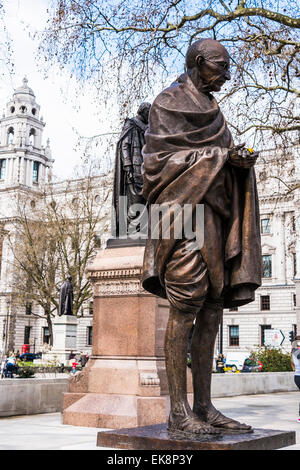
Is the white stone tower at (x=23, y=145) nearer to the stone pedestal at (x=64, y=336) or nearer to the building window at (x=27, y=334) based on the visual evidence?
the building window at (x=27, y=334)

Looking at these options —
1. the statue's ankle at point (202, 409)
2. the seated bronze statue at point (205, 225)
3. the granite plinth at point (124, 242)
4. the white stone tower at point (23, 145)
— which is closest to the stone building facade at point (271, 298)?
the white stone tower at point (23, 145)

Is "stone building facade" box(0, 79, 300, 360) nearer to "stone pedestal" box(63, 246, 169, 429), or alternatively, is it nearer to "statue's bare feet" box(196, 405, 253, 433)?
"stone pedestal" box(63, 246, 169, 429)

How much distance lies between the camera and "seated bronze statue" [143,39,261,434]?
3.49 meters

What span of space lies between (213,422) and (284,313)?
58.1 metres

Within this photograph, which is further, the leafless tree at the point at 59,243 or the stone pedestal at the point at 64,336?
the leafless tree at the point at 59,243

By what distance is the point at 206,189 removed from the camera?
3508mm

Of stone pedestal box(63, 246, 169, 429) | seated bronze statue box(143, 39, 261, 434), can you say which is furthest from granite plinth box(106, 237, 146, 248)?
seated bronze statue box(143, 39, 261, 434)

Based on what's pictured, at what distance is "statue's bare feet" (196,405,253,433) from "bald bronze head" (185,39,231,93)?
7.25 ft

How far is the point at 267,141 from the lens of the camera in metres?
17.2

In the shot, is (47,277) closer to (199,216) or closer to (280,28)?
(280,28)

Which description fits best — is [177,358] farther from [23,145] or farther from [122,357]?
[23,145]

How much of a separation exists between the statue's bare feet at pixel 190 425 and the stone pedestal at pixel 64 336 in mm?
27608

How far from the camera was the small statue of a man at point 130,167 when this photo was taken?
28.4 feet

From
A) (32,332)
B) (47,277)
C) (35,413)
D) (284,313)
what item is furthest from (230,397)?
(32,332)
